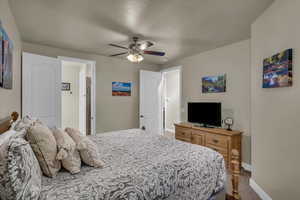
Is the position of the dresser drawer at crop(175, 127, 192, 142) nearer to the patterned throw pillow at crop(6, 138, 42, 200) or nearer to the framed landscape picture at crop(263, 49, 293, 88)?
the framed landscape picture at crop(263, 49, 293, 88)

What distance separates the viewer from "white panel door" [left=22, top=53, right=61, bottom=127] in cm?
296

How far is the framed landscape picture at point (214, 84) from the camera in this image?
139 inches

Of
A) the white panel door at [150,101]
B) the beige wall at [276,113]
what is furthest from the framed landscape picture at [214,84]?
the white panel door at [150,101]

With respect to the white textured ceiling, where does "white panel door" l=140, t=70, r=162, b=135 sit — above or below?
below

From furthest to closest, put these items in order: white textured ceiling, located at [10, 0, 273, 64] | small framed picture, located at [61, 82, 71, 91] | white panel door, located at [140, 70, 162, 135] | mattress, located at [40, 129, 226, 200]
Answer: small framed picture, located at [61, 82, 71, 91]
white panel door, located at [140, 70, 162, 135]
white textured ceiling, located at [10, 0, 273, 64]
mattress, located at [40, 129, 226, 200]

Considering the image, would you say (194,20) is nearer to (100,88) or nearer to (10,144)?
(10,144)

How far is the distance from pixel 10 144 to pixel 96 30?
2.30 meters

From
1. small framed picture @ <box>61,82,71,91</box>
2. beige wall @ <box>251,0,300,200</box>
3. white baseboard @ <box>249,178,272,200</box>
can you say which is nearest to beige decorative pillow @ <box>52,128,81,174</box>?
beige wall @ <box>251,0,300,200</box>

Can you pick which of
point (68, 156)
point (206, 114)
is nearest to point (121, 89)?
point (206, 114)

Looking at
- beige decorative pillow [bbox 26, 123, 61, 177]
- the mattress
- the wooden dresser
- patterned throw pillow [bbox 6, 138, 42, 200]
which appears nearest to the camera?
patterned throw pillow [bbox 6, 138, 42, 200]

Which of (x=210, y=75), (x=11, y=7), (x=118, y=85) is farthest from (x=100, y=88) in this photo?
(x=210, y=75)

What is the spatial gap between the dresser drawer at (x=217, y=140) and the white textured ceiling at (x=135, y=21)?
1939mm

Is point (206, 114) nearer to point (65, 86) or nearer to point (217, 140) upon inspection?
point (217, 140)

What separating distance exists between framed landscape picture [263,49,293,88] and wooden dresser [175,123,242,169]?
1.25 meters
